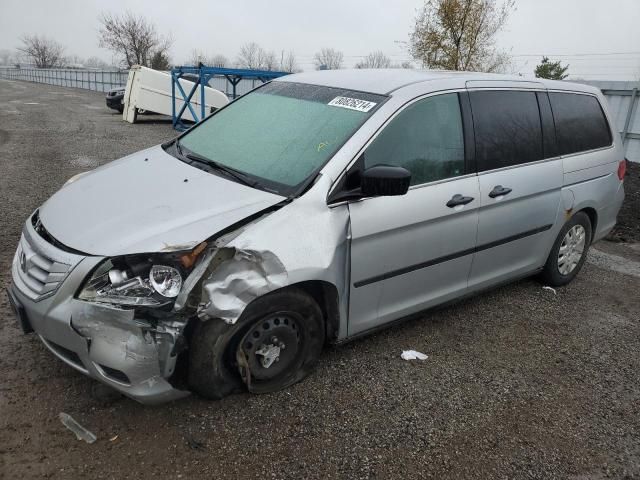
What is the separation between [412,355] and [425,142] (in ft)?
Result: 4.53

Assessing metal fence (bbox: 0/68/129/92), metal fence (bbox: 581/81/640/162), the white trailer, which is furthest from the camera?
metal fence (bbox: 0/68/129/92)

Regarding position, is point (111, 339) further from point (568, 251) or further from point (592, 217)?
point (592, 217)

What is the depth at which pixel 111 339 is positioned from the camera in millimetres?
2348

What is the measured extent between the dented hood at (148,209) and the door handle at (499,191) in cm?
159

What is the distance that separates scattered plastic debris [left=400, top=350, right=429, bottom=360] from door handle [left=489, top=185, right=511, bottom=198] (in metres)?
1.17

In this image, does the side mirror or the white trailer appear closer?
the side mirror

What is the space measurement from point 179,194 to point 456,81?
2.01 m

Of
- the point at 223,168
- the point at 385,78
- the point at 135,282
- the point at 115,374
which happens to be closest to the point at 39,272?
the point at 135,282

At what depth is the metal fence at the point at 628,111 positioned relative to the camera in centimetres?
1005

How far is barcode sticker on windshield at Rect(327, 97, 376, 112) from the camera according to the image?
3107 millimetres

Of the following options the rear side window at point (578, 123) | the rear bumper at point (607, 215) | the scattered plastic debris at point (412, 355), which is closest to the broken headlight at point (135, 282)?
the scattered plastic debris at point (412, 355)

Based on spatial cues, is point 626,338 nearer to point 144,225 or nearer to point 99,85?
point 144,225

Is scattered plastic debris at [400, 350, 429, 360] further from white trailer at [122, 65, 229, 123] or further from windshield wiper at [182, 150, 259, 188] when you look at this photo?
white trailer at [122, 65, 229, 123]

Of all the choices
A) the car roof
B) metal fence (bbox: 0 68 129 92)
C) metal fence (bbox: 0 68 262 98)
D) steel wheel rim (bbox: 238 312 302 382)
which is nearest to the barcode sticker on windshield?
the car roof
